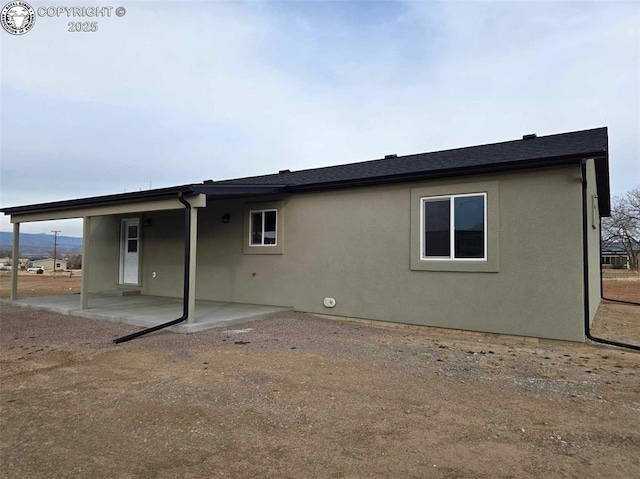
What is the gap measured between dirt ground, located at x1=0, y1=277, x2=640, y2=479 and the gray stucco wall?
0.72 m

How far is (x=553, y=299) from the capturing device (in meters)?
6.59

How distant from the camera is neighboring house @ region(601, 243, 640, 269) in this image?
40500 millimetres

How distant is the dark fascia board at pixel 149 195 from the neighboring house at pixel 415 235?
1.3 inches

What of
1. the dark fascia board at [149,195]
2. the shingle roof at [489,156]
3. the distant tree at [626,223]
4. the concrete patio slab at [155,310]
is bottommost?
the concrete patio slab at [155,310]

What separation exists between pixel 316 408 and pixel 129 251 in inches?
458

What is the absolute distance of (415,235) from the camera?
26.1 ft

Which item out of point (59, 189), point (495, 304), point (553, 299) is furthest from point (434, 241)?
point (59, 189)

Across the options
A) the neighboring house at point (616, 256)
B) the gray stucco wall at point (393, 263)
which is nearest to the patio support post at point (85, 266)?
the gray stucco wall at point (393, 263)

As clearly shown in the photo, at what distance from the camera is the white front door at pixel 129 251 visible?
13.3 metres

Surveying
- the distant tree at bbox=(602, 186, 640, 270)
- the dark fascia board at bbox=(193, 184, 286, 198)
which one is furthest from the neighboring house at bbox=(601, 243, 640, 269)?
the dark fascia board at bbox=(193, 184, 286, 198)

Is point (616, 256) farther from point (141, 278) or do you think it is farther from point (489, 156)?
point (141, 278)

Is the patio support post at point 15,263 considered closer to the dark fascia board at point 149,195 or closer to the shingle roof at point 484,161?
the dark fascia board at point 149,195

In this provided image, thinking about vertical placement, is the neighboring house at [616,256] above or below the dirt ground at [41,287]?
above

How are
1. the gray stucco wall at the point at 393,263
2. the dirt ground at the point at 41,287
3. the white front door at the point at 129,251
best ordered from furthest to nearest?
the dirt ground at the point at 41,287 < the white front door at the point at 129,251 < the gray stucco wall at the point at 393,263
